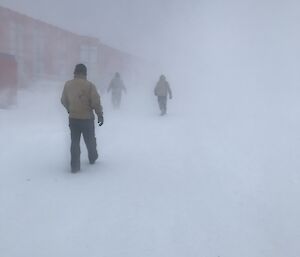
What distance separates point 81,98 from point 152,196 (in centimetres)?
197

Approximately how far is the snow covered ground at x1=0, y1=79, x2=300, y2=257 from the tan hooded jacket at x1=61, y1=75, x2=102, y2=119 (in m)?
0.93

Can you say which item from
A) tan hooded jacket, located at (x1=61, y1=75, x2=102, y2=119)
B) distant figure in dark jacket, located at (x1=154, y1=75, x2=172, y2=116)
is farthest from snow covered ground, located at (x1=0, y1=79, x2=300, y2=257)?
distant figure in dark jacket, located at (x1=154, y1=75, x2=172, y2=116)

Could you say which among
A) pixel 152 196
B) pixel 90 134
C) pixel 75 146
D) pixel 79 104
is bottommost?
pixel 152 196

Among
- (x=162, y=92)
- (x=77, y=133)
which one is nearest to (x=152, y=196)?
(x=77, y=133)

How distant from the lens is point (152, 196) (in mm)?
5754

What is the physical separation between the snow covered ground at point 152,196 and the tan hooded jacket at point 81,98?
0.93 metres

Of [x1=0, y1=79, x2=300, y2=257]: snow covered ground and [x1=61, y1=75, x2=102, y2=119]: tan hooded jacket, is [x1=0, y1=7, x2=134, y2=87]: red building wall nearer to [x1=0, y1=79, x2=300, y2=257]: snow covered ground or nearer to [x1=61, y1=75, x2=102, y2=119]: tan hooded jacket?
[x1=0, y1=79, x2=300, y2=257]: snow covered ground

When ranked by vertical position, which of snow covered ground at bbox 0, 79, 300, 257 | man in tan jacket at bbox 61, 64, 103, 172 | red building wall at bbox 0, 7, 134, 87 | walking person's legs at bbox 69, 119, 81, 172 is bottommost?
snow covered ground at bbox 0, 79, 300, 257

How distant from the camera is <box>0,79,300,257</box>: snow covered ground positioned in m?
4.30

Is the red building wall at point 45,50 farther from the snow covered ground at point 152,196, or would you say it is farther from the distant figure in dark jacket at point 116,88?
the snow covered ground at point 152,196

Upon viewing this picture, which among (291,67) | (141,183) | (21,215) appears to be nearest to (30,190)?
(21,215)

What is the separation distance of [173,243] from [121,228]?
0.61 metres

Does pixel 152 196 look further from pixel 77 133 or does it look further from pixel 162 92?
pixel 162 92

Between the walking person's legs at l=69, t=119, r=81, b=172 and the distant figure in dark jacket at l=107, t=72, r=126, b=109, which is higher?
the distant figure in dark jacket at l=107, t=72, r=126, b=109
